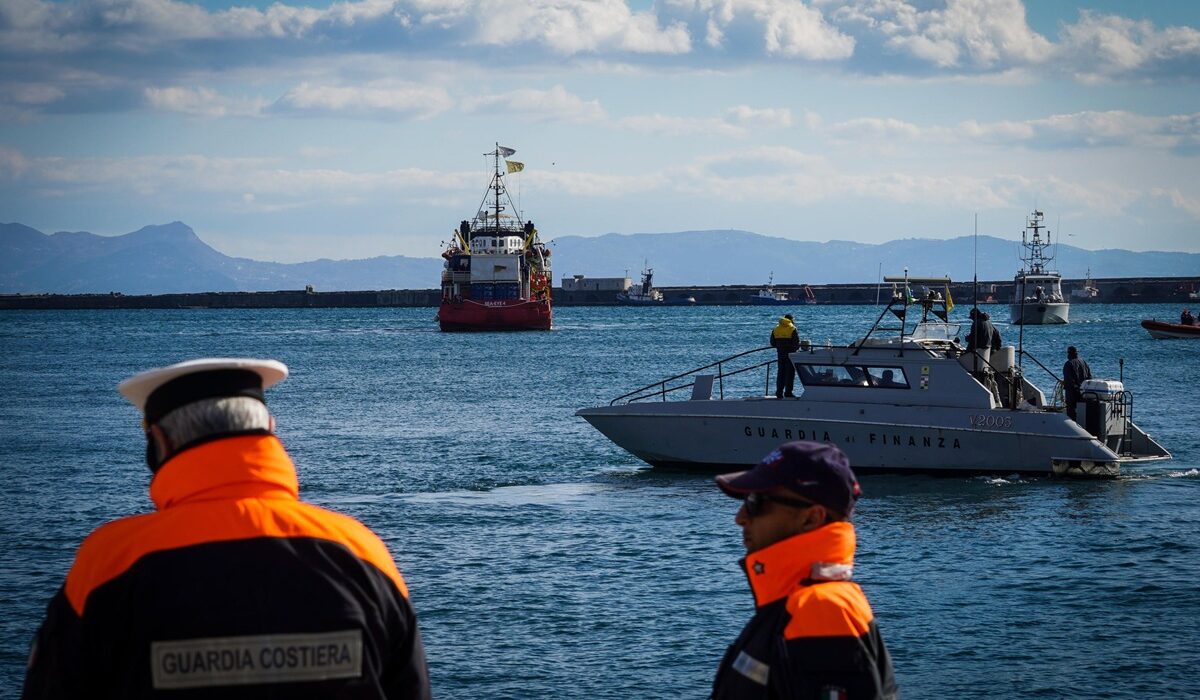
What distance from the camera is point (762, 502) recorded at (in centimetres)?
450

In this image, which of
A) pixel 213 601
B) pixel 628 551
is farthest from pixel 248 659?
pixel 628 551

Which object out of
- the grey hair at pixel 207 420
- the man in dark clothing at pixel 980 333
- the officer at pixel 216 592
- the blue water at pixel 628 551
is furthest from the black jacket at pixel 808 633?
the man in dark clothing at pixel 980 333

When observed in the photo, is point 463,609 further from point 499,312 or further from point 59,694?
point 499,312

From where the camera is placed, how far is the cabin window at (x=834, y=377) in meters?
25.2

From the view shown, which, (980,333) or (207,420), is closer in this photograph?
(207,420)

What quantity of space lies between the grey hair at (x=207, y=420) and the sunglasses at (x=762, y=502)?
162cm

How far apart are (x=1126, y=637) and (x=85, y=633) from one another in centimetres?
1392

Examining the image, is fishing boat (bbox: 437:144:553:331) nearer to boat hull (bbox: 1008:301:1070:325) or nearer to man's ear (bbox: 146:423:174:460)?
boat hull (bbox: 1008:301:1070:325)

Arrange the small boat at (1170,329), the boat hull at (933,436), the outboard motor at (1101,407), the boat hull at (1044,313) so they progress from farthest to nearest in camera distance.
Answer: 1. the boat hull at (1044,313)
2. the small boat at (1170,329)
3. the outboard motor at (1101,407)
4. the boat hull at (933,436)

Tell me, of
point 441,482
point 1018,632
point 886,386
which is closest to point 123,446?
point 441,482

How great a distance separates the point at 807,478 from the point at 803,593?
36cm

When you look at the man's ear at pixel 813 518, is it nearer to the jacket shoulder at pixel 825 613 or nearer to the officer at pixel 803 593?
the officer at pixel 803 593

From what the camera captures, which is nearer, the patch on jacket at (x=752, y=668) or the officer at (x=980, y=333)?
the patch on jacket at (x=752, y=668)

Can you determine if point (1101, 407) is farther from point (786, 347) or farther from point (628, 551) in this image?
point (628, 551)
